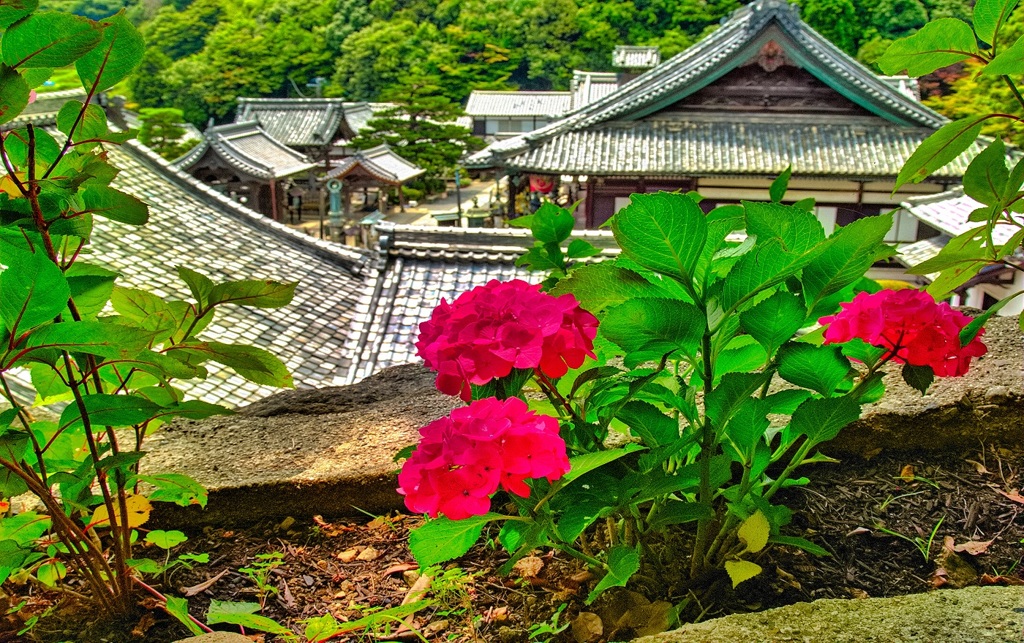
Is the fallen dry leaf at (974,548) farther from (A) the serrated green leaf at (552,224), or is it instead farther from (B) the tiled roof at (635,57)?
(B) the tiled roof at (635,57)

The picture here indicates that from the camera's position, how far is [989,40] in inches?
45.8

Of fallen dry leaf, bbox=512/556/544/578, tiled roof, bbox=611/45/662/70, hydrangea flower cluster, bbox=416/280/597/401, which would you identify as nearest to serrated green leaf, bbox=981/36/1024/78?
hydrangea flower cluster, bbox=416/280/597/401

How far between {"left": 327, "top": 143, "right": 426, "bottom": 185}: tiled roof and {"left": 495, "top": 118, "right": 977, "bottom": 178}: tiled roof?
9125mm

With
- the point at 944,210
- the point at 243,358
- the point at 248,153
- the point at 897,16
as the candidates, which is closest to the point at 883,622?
the point at 243,358

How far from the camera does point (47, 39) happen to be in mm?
959

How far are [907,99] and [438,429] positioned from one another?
515 inches

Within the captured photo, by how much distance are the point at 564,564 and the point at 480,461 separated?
0.66 meters

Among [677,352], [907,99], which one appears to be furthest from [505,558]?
[907,99]

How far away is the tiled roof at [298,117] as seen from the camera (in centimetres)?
2609

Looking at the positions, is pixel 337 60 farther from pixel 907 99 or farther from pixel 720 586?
pixel 720 586

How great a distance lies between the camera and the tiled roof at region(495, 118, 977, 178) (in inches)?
461

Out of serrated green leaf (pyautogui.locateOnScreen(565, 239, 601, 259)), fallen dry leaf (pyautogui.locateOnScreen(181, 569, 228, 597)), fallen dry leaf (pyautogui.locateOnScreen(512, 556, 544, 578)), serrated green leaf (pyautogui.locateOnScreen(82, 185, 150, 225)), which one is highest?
serrated green leaf (pyautogui.locateOnScreen(82, 185, 150, 225))

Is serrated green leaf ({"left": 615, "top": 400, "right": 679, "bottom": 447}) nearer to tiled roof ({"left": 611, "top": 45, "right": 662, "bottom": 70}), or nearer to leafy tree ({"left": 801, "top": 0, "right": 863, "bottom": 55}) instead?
tiled roof ({"left": 611, "top": 45, "right": 662, "bottom": 70})

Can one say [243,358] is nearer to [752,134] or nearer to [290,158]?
[752,134]
